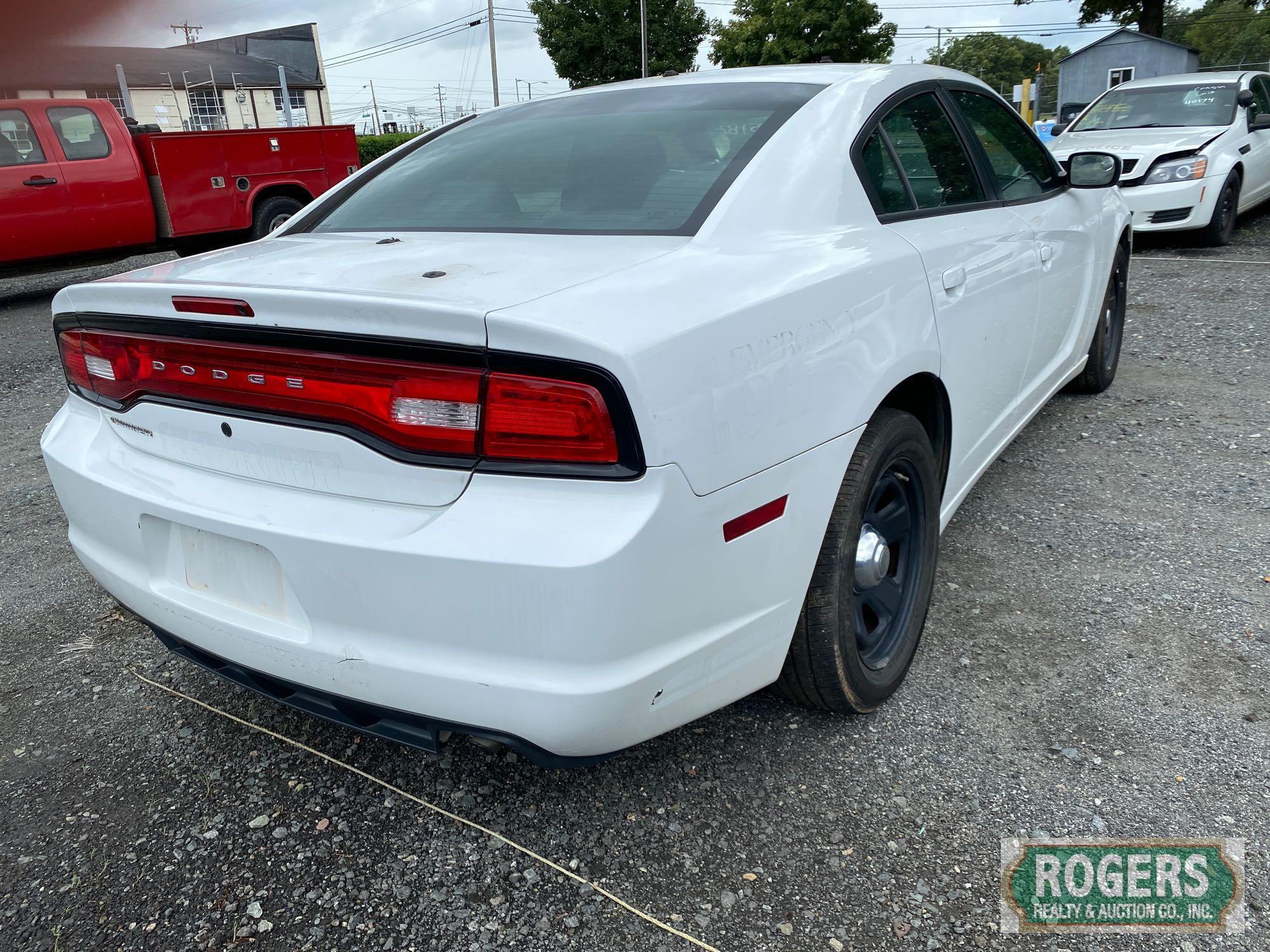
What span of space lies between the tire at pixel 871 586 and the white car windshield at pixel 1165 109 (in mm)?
8248

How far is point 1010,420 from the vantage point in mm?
3094

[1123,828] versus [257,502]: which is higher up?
[257,502]

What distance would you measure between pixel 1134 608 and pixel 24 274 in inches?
387

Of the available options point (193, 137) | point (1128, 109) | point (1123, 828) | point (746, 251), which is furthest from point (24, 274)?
point (1128, 109)

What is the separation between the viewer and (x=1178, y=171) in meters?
8.03

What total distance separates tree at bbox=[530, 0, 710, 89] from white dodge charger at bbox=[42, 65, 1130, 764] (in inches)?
1498

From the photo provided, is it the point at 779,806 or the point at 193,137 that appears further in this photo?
the point at 193,137

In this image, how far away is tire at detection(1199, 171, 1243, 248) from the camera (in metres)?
8.27

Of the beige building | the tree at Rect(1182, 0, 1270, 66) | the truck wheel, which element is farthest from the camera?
the tree at Rect(1182, 0, 1270, 66)

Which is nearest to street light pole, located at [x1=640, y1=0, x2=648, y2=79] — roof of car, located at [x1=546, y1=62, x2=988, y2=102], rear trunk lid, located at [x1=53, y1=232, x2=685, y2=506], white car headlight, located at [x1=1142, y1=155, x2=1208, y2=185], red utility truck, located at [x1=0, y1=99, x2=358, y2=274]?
red utility truck, located at [x1=0, y1=99, x2=358, y2=274]

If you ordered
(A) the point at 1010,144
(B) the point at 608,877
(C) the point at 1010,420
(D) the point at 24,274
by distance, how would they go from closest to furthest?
1. (B) the point at 608,877
2. (C) the point at 1010,420
3. (A) the point at 1010,144
4. (D) the point at 24,274

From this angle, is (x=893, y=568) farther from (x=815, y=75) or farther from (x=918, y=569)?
(x=815, y=75)

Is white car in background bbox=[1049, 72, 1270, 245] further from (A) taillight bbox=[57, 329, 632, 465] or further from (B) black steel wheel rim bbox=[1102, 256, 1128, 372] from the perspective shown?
(A) taillight bbox=[57, 329, 632, 465]

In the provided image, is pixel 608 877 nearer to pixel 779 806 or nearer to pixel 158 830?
pixel 779 806
